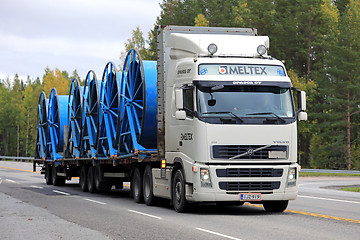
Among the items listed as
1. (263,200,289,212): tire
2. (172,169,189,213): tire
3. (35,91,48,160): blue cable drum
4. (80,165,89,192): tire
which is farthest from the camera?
(35,91,48,160): blue cable drum

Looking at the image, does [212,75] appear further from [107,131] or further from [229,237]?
[107,131]

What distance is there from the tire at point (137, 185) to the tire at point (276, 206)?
3.98m

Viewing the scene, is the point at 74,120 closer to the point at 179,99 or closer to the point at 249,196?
the point at 179,99

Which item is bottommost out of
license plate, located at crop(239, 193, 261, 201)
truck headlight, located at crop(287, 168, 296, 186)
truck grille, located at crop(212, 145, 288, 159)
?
license plate, located at crop(239, 193, 261, 201)

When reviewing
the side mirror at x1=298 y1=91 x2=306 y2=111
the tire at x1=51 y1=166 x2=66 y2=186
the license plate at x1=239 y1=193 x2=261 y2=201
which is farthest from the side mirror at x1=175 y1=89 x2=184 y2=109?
the tire at x1=51 y1=166 x2=66 y2=186

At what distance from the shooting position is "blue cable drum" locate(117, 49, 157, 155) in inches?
688

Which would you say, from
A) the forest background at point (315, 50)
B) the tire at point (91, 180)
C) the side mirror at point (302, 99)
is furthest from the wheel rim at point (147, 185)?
the forest background at point (315, 50)

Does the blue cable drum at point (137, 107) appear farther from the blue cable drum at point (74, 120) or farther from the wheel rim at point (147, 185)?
the blue cable drum at point (74, 120)

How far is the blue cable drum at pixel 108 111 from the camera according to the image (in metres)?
20.9

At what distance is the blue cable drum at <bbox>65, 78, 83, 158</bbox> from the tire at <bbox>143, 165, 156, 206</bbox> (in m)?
8.03

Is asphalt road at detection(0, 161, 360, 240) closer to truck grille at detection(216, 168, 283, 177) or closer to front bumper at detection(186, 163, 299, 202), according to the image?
front bumper at detection(186, 163, 299, 202)

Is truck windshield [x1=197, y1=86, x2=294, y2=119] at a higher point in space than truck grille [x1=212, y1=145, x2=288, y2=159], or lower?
higher

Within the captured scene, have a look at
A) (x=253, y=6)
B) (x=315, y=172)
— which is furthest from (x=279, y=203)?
(x=253, y=6)

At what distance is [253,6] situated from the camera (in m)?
69.7
